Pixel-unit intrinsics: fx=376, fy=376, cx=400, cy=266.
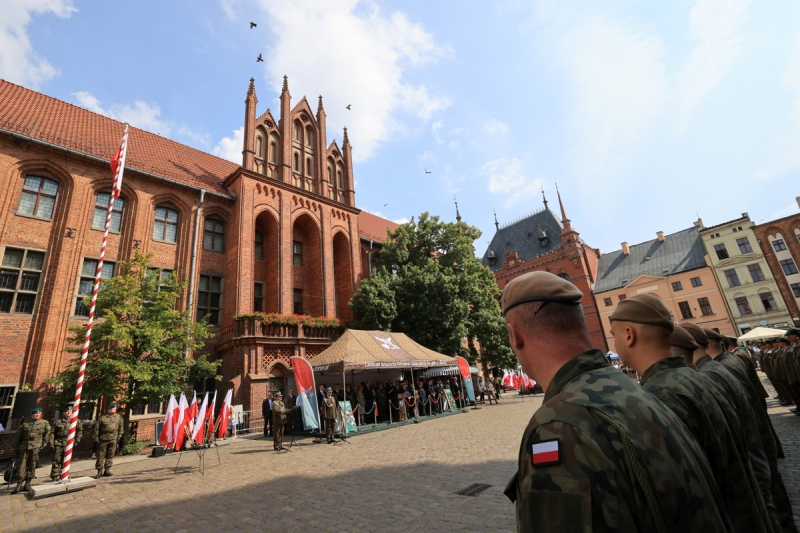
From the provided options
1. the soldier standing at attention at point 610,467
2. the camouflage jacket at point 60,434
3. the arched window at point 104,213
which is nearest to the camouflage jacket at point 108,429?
the camouflage jacket at point 60,434

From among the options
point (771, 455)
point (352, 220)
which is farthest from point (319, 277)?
point (771, 455)

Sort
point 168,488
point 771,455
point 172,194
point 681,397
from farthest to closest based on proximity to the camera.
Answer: point 172,194
point 168,488
point 771,455
point 681,397

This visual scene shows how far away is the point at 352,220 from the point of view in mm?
25141

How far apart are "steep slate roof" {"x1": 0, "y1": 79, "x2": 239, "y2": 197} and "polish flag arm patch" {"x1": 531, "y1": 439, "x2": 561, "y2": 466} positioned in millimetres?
21511

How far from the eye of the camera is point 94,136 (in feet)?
61.9

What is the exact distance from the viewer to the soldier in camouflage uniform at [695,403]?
1.83 metres

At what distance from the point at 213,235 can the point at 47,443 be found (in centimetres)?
1264

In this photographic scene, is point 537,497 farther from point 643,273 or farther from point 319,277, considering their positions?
point 643,273

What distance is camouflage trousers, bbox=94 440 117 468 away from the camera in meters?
9.16

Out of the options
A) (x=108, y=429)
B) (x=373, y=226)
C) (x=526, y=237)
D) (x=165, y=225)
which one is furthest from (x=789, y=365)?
(x=526, y=237)

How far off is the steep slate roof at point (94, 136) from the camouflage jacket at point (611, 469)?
21.5 meters

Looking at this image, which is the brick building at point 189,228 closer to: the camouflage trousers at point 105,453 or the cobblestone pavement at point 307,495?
the camouflage trousers at point 105,453

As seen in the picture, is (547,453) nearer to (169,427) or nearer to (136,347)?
(169,427)

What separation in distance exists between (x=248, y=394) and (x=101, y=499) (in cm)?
855
